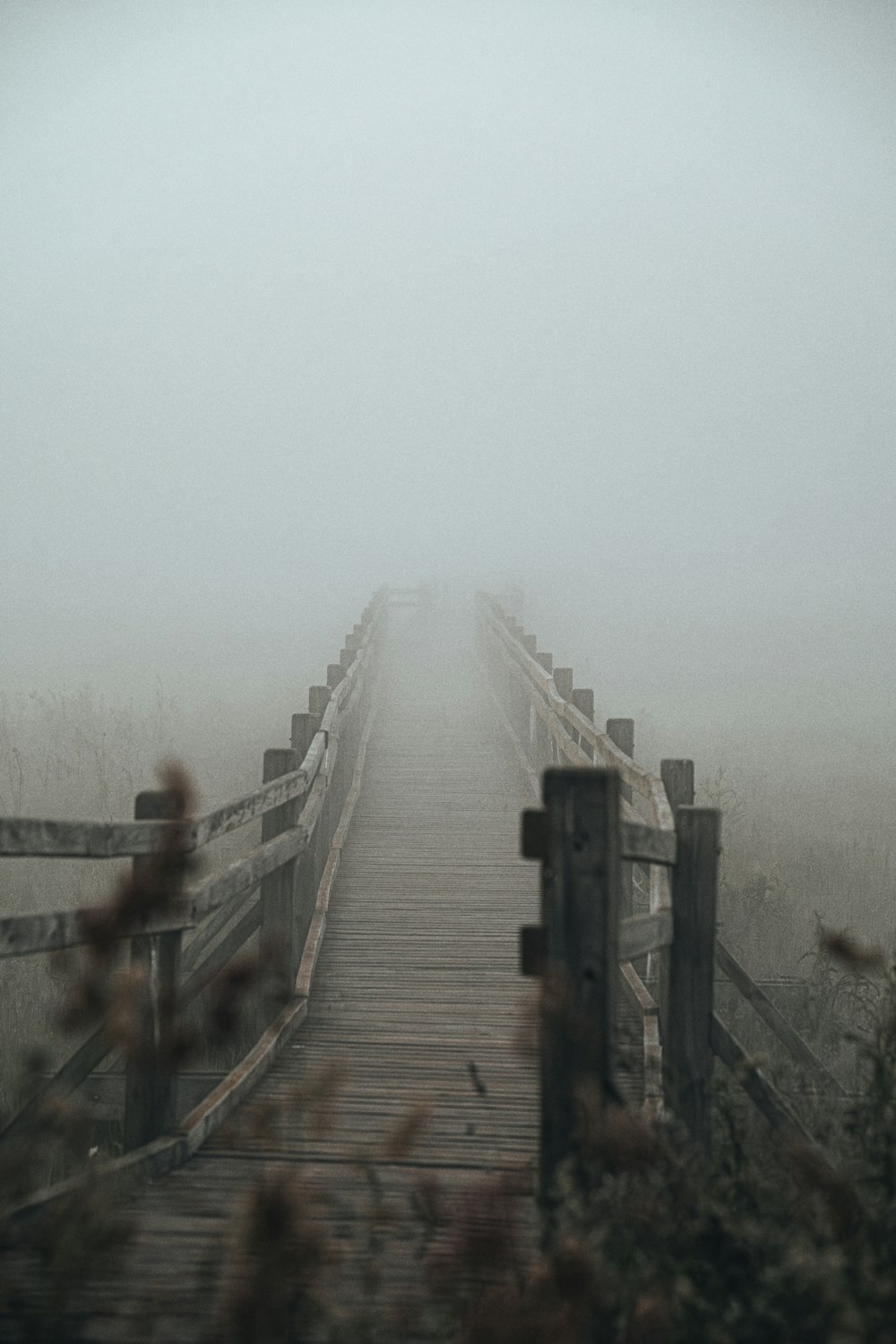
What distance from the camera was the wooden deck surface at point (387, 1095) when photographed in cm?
301

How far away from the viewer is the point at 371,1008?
6.28m

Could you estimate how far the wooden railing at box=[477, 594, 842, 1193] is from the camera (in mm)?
3385

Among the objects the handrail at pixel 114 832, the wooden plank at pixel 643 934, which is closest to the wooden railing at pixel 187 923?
the handrail at pixel 114 832

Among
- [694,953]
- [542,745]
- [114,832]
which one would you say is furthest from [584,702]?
[114,832]

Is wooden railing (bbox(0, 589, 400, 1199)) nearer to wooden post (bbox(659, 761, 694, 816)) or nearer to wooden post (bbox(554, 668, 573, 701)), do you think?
wooden post (bbox(659, 761, 694, 816))

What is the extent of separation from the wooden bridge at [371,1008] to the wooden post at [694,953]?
0.01m

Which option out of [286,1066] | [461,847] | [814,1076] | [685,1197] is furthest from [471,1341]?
[461,847]

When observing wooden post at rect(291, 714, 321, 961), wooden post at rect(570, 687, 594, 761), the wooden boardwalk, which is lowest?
the wooden boardwalk

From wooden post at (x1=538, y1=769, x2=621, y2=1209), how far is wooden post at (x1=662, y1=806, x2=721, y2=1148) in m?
1.07

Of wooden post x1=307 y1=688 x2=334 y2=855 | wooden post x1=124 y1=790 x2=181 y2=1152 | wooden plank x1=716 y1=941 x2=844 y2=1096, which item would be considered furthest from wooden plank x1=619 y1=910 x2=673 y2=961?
wooden post x1=307 y1=688 x2=334 y2=855

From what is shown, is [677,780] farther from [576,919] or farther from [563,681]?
[563,681]

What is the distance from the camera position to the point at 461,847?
9336mm

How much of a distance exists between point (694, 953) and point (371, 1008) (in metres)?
2.28

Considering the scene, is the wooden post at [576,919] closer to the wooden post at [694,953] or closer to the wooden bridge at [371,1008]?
the wooden bridge at [371,1008]
